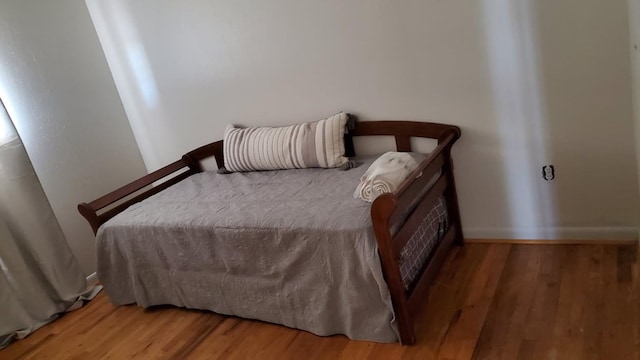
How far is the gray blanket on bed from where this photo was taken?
1963mm

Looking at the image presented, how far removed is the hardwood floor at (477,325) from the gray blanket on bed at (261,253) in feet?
0.30

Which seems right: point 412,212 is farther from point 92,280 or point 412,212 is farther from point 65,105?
point 65,105

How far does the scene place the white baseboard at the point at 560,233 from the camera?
Answer: 223 cm

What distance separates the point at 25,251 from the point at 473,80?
264 centimetres

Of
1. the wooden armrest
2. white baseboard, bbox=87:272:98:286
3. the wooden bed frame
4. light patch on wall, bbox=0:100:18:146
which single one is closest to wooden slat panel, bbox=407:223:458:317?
the wooden bed frame

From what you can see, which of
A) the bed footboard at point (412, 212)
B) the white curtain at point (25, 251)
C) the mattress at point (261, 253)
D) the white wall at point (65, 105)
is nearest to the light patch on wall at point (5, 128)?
the white curtain at point (25, 251)

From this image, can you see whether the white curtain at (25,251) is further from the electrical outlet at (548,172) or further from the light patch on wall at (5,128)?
the electrical outlet at (548,172)

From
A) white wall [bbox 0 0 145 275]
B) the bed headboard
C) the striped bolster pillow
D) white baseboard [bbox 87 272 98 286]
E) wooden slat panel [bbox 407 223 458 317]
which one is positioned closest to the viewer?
wooden slat panel [bbox 407 223 458 317]

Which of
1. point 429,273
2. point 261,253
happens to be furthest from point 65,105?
point 429,273

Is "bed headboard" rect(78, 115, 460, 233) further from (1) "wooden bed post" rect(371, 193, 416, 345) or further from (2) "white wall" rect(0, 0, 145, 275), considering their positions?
(1) "wooden bed post" rect(371, 193, 416, 345)

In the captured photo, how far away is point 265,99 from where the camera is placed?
2965mm

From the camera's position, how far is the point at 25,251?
2.83 meters

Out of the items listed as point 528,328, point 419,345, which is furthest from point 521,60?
point 419,345

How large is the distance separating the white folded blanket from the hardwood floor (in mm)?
572
